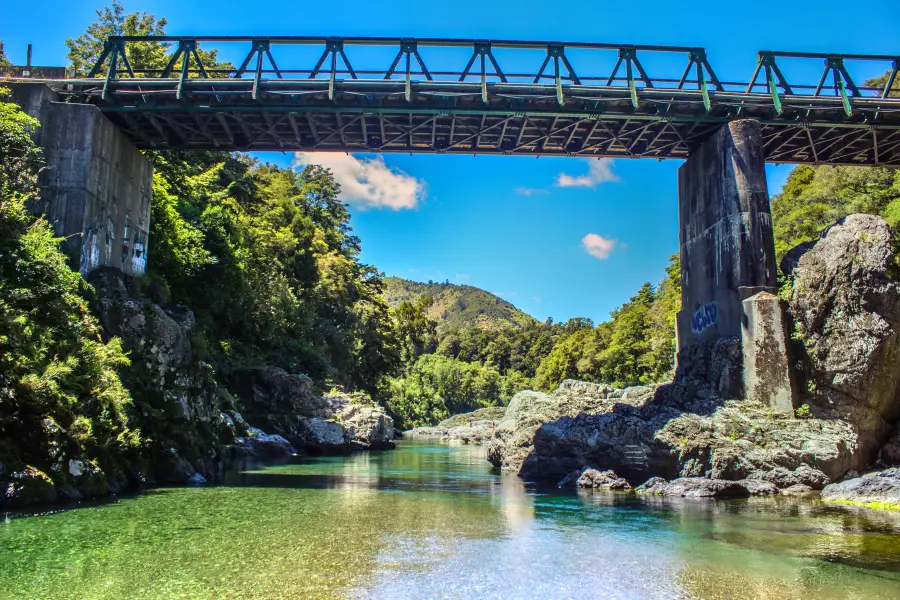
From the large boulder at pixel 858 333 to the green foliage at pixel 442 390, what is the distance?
203ft

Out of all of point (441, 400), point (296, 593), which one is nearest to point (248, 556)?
point (296, 593)

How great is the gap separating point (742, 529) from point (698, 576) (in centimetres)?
437

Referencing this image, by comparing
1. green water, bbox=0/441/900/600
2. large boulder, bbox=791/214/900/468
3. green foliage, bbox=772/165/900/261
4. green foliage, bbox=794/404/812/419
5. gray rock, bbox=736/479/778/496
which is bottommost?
green water, bbox=0/441/900/600

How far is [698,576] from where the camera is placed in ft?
31.7

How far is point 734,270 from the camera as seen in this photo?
22.5m

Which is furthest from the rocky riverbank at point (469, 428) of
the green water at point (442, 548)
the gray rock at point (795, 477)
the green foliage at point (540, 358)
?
the green water at point (442, 548)

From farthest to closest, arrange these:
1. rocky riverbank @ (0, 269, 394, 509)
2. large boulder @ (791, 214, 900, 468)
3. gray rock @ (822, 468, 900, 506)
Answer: large boulder @ (791, 214, 900, 468)
gray rock @ (822, 468, 900, 506)
rocky riverbank @ (0, 269, 394, 509)

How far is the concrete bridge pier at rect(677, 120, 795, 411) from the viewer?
69.6 feet

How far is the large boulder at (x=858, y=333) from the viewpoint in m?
20.6

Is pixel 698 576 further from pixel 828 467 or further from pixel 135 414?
pixel 135 414

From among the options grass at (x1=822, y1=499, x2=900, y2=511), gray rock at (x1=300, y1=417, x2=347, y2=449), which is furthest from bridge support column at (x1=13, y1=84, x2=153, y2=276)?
grass at (x1=822, y1=499, x2=900, y2=511)

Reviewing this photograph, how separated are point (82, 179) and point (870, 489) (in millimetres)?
24104

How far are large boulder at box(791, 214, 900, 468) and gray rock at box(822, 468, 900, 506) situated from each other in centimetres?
269

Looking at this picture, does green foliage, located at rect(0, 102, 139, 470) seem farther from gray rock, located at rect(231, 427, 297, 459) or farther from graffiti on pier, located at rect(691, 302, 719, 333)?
graffiti on pier, located at rect(691, 302, 719, 333)
